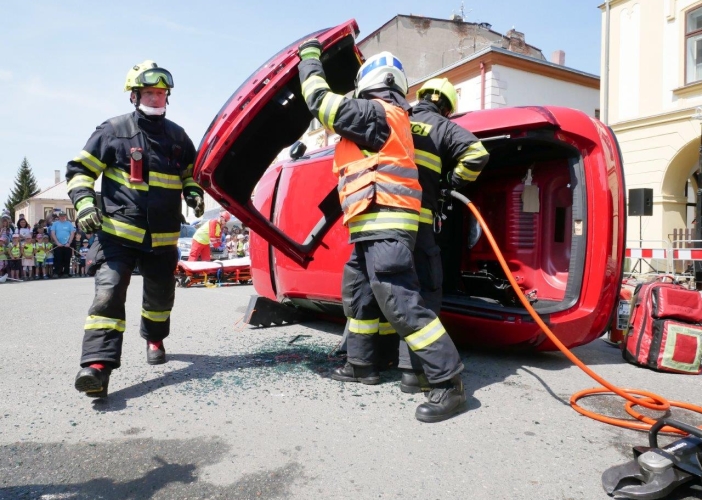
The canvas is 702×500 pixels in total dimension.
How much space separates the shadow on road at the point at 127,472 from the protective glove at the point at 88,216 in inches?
44.6

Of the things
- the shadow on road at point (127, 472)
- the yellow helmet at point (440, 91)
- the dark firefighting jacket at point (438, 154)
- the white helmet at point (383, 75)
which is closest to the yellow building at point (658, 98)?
the yellow helmet at point (440, 91)

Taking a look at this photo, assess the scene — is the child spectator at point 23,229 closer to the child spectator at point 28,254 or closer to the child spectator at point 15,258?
the child spectator at point 28,254

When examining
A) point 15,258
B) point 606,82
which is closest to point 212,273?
point 15,258

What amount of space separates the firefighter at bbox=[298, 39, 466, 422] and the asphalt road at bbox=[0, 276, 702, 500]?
0.27 metres

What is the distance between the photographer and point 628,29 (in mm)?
14953

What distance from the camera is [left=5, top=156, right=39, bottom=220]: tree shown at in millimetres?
62487

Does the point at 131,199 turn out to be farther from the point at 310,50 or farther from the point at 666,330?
the point at 666,330

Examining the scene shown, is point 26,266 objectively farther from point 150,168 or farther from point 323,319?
point 150,168

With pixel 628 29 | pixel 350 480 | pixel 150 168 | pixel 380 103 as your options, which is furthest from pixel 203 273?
pixel 628 29

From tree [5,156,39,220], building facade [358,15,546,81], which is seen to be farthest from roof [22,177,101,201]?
building facade [358,15,546,81]

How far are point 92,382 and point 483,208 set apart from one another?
10.4ft

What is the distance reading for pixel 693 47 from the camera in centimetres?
1345

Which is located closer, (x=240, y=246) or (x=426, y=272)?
(x=426, y=272)

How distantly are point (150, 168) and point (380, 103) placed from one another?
4.83 ft
